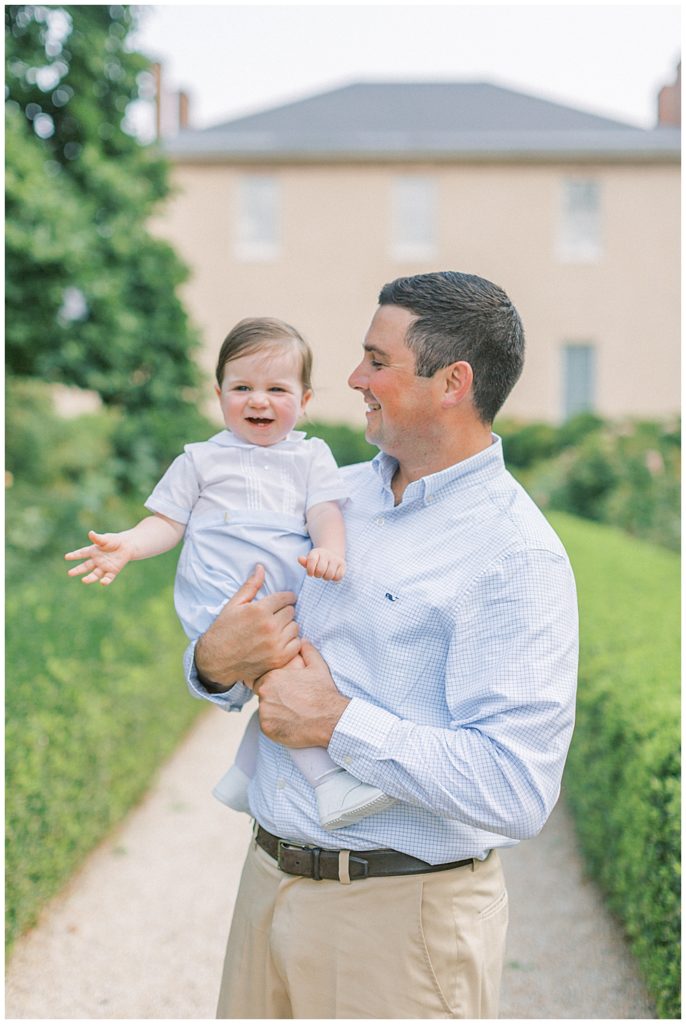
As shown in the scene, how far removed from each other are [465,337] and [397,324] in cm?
14

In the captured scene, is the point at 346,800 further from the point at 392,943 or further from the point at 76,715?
the point at 76,715

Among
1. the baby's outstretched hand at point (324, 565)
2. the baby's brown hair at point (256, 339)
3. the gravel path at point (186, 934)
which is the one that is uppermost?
the baby's brown hair at point (256, 339)

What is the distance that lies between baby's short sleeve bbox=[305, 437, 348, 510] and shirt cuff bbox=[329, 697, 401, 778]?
502 millimetres

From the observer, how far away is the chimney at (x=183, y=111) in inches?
898

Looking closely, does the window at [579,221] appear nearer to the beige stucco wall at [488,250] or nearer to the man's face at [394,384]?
the beige stucco wall at [488,250]

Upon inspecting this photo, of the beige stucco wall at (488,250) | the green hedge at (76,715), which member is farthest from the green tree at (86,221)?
the beige stucco wall at (488,250)

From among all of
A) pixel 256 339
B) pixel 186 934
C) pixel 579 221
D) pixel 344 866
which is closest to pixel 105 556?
pixel 256 339

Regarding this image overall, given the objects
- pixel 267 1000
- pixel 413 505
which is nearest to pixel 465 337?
pixel 413 505

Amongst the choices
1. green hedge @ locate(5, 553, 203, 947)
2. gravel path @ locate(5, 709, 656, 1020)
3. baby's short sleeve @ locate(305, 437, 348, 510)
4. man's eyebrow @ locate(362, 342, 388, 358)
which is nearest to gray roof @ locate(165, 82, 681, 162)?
green hedge @ locate(5, 553, 203, 947)

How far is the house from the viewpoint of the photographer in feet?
67.5

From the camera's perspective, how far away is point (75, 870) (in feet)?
15.9

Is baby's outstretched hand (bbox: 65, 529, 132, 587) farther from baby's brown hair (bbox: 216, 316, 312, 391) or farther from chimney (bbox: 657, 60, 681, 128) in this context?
chimney (bbox: 657, 60, 681, 128)

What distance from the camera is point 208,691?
2254 millimetres

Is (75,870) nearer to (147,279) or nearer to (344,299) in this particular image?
(147,279)
